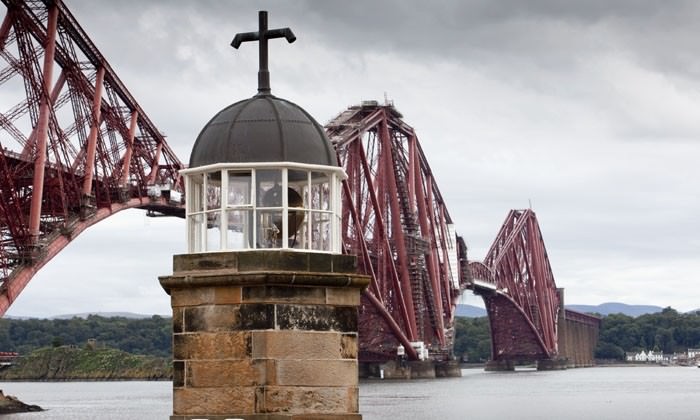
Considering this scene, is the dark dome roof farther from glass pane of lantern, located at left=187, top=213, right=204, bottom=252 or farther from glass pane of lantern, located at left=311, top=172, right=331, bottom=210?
glass pane of lantern, located at left=187, top=213, right=204, bottom=252

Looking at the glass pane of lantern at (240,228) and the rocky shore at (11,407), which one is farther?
the rocky shore at (11,407)

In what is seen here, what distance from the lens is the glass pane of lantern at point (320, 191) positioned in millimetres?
14156

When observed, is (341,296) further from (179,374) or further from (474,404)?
(474,404)

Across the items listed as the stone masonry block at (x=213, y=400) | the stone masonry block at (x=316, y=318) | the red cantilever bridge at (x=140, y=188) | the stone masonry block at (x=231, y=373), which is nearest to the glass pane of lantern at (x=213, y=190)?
the stone masonry block at (x=316, y=318)

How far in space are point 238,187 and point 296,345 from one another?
5.08 feet

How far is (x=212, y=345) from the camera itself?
13.5m

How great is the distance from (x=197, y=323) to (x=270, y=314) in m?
0.70

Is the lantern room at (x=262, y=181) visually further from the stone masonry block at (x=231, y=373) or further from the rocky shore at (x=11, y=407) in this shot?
the rocky shore at (x=11, y=407)

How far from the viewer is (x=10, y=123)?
72625mm

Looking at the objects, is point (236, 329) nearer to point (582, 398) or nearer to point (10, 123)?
point (10, 123)

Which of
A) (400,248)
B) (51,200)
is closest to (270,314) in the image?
(51,200)

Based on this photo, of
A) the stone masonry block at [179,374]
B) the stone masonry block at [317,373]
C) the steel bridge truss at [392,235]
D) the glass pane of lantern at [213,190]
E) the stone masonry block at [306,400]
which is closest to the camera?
the stone masonry block at [306,400]

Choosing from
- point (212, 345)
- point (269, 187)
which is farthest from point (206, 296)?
point (269, 187)

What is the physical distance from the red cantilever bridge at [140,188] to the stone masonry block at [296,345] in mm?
A: 48296
